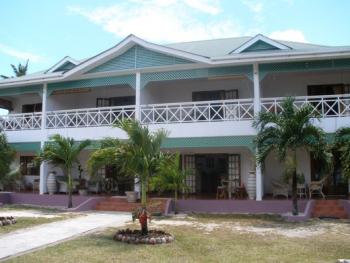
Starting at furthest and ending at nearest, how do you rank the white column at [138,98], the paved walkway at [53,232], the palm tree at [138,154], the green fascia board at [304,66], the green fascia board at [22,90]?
the green fascia board at [22,90] < the white column at [138,98] < the green fascia board at [304,66] < the palm tree at [138,154] < the paved walkway at [53,232]

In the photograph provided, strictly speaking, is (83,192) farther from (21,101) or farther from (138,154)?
(138,154)

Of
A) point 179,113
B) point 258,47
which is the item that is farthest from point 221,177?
point 258,47

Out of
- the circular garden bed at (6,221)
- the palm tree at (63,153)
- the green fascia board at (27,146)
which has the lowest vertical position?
the circular garden bed at (6,221)

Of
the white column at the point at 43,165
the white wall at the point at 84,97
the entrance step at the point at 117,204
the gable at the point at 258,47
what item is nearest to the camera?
the entrance step at the point at 117,204


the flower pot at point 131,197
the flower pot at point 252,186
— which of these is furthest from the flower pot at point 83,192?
the flower pot at point 252,186

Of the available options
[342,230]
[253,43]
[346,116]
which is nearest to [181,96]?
[253,43]

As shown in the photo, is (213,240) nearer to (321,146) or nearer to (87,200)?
(321,146)

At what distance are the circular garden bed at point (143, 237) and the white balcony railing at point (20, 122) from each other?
36.4 feet

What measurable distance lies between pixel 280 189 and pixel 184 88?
658 cm

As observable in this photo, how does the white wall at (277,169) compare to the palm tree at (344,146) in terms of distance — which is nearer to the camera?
the palm tree at (344,146)

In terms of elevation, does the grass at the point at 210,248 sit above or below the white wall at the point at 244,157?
below

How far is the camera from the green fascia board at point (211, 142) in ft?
51.4

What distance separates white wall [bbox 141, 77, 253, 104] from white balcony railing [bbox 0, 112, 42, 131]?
5.38m

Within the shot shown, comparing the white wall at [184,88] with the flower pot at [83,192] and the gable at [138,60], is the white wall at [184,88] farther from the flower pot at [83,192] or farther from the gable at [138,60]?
the flower pot at [83,192]
